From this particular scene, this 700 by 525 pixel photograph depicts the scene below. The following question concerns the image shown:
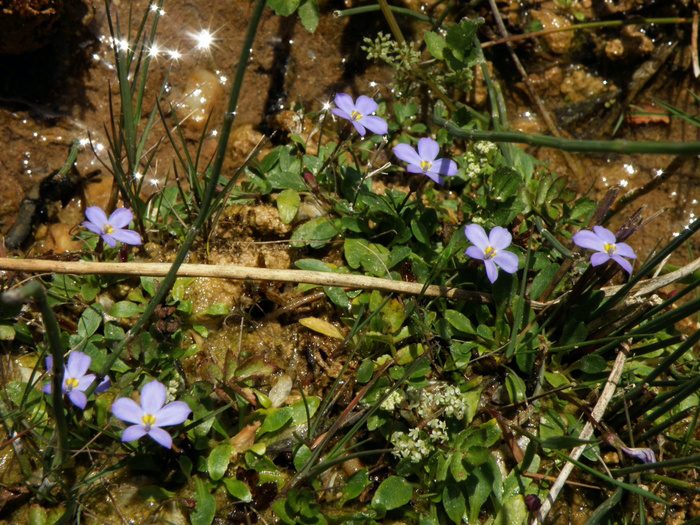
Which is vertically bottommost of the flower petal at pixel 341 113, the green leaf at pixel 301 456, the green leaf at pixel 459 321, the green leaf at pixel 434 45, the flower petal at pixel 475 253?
the green leaf at pixel 301 456

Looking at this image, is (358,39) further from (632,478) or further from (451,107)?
(632,478)

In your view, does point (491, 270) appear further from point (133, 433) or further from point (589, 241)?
point (133, 433)

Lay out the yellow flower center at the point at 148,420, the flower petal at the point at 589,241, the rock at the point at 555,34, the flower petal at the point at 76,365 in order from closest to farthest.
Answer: the yellow flower center at the point at 148,420
the flower petal at the point at 76,365
the flower petal at the point at 589,241
the rock at the point at 555,34

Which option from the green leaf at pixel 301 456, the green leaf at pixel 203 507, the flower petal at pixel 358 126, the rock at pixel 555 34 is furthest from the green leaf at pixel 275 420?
the rock at pixel 555 34

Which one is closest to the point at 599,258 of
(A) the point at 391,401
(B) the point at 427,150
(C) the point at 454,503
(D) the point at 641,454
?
(D) the point at 641,454

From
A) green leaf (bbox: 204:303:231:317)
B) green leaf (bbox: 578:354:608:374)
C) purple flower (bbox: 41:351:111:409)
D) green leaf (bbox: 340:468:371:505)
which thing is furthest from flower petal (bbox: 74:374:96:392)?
green leaf (bbox: 578:354:608:374)

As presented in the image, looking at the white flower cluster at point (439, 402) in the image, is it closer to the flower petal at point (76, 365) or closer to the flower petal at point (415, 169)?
the flower petal at point (415, 169)

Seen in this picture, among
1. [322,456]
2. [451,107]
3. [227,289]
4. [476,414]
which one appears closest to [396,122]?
[451,107]
